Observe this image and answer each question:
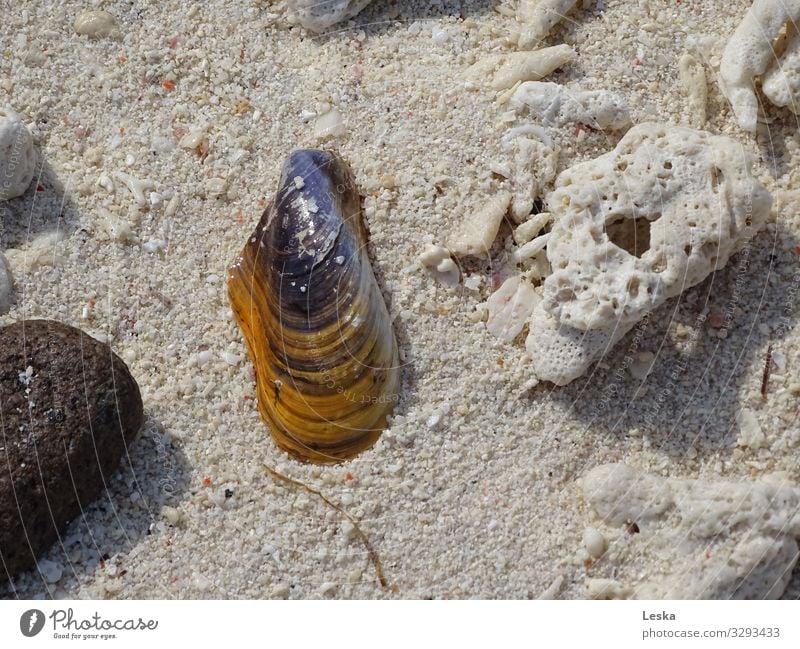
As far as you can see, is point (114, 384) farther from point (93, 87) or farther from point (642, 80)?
point (642, 80)

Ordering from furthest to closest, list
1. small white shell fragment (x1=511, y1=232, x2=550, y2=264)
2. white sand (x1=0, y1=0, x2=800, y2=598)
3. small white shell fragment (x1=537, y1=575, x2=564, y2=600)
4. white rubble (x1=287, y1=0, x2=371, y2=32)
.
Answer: white rubble (x1=287, y1=0, x2=371, y2=32) < small white shell fragment (x1=511, y1=232, x2=550, y2=264) < white sand (x1=0, y1=0, x2=800, y2=598) < small white shell fragment (x1=537, y1=575, x2=564, y2=600)

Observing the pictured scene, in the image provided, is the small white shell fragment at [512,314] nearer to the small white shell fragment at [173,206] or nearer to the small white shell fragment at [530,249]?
the small white shell fragment at [530,249]

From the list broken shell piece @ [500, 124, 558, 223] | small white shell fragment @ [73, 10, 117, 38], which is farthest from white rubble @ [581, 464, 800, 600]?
small white shell fragment @ [73, 10, 117, 38]

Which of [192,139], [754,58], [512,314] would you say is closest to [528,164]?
[512,314]

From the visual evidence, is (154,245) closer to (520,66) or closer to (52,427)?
(52,427)

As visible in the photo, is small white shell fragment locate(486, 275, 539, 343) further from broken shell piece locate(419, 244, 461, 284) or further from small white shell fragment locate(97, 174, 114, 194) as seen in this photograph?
small white shell fragment locate(97, 174, 114, 194)

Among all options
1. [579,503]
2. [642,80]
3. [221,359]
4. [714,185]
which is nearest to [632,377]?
[579,503]
